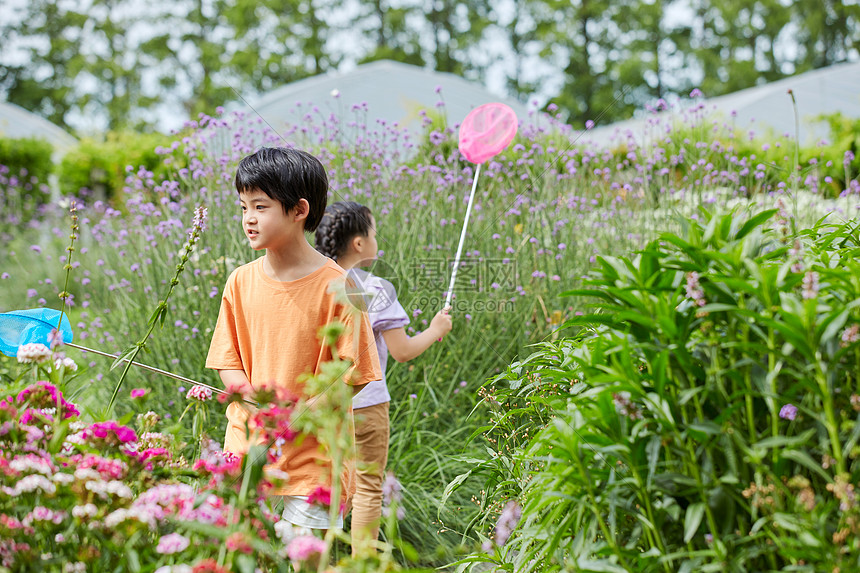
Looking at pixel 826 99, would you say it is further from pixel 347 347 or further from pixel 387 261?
pixel 347 347

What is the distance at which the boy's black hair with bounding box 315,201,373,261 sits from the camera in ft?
8.16

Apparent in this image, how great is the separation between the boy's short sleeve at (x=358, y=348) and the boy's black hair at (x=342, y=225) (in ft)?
2.06

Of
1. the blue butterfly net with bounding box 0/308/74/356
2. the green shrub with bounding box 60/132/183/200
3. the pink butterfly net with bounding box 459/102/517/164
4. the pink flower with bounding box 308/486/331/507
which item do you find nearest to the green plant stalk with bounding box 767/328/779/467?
the pink flower with bounding box 308/486/331/507

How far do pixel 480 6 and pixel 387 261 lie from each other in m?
20.1

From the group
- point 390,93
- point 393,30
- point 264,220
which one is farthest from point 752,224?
point 393,30

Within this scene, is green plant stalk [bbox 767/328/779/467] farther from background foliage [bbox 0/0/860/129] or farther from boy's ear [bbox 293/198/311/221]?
background foliage [bbox 0/0/860/129]

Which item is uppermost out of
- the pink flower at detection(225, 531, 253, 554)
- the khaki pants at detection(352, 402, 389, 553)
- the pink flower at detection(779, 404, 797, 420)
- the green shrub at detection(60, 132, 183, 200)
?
the green shrub at detection(60, 132, 183, 200)

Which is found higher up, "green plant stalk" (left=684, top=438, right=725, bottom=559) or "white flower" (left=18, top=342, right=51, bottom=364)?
"white flower" (left=18, top=342, right=51, bottom=364)

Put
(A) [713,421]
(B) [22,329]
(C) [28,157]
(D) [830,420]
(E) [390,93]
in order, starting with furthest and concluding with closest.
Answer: (C) [28,157] < (E) [390,93] < (B) [22,329] < (A) [713,421] < (D) [830,420]

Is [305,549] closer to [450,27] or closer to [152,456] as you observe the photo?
[152,456]

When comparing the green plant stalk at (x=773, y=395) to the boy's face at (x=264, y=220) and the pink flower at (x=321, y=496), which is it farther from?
the boy's face at (x=264, y=220)

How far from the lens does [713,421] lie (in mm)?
1192

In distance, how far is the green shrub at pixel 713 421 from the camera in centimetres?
111

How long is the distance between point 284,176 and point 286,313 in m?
0.38
